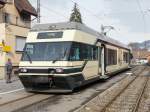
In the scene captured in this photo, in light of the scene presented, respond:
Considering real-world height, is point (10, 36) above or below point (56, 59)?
above

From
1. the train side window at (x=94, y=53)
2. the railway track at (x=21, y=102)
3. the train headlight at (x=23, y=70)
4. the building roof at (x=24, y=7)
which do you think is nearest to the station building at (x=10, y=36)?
the building roof at (x=24, y=7)

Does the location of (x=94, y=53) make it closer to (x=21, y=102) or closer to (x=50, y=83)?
(x=50, y=83)

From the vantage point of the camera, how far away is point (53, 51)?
1568 cm

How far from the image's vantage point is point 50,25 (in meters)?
16.7

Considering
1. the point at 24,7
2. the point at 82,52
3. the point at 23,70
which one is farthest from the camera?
the point at 24,7

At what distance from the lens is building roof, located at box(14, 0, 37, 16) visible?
3831cm

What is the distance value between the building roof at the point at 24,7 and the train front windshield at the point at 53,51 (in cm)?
2260

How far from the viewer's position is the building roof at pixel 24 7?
126 ft

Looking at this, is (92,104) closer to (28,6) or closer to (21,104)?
(21,104)

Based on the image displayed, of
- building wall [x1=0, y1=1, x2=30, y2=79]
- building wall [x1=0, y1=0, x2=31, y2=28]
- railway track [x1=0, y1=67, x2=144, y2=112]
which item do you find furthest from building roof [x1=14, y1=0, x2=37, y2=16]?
railway track [x1=0, y1=67, x2=144, y2=112]

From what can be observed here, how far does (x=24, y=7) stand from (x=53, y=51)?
24.4 meters

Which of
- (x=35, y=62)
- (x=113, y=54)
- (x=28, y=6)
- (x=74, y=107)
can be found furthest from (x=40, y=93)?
(x=28, y=6)

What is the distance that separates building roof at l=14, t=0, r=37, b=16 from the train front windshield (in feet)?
74.2

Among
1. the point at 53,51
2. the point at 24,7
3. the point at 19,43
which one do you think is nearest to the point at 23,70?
the point at 53,51
